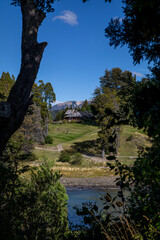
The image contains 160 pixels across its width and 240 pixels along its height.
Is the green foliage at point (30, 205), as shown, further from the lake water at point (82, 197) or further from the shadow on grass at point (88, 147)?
the shadow on grass at point (88, 147)

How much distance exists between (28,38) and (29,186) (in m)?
4.41

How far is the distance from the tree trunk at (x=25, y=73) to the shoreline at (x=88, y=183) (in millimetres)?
20497

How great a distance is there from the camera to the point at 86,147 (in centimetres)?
4181

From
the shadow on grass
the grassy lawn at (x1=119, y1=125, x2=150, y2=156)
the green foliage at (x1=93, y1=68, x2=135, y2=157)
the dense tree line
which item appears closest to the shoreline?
the green foliage at (x1=93, y1=68, x2=135, y2=157)

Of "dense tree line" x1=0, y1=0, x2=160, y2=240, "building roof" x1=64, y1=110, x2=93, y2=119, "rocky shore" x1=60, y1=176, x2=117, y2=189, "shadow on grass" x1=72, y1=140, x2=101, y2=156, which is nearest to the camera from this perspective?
"dense tree line" x1=0, y1=0, x2=160, y2=240

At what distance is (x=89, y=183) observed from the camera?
955 inches

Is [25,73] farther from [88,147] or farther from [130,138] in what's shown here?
[130,138]

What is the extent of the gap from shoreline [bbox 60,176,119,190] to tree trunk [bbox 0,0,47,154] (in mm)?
20497

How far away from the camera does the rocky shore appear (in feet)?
76.2

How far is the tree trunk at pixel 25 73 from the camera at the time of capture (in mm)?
3070

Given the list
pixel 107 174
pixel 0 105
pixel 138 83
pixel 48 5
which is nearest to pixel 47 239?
pixel 0 105

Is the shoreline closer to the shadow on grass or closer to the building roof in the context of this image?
the shadow on grass

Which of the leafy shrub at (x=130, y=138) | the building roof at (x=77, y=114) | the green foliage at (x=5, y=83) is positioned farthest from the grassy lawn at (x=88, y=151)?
the building roof at (x=77, y=114)

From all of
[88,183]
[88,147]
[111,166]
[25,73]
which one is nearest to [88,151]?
[88,147]
